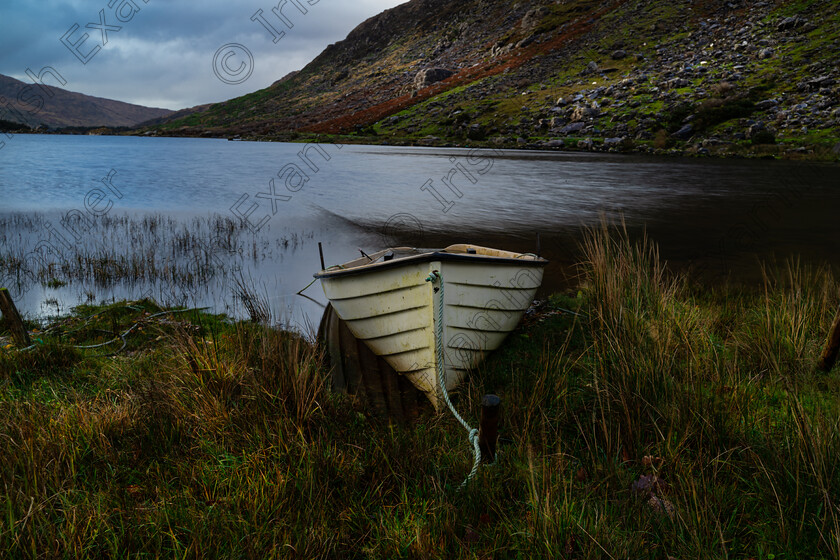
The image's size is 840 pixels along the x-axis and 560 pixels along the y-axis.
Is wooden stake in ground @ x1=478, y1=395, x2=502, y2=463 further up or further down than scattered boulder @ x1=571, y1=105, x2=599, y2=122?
further down

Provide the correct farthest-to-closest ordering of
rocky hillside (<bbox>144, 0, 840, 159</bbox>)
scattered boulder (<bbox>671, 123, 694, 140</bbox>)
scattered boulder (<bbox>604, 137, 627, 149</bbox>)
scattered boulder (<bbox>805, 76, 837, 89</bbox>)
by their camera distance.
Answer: scattered boulder (<bbox>604, 137, 627, 149</bbox>)
scattered boulder (<bbox>671, 123, 694, 140</bbox>)
rocky hillside (<bbox>144, 0, 840, 159</bbox>)
scattered boulder (<bbox>805, 76, 837, 89</bbox>)

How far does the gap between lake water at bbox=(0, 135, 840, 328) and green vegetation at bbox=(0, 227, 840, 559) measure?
2.39 metres

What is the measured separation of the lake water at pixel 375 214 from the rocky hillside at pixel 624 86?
5.90 m

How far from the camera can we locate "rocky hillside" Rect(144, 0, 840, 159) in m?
33.4

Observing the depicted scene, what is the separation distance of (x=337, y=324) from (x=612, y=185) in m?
19.8

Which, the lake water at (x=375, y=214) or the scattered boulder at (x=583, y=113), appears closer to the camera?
the lake water at (x=375, y=214)

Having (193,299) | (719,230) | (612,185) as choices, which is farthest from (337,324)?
(612,185)

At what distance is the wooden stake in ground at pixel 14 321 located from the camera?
5.53m

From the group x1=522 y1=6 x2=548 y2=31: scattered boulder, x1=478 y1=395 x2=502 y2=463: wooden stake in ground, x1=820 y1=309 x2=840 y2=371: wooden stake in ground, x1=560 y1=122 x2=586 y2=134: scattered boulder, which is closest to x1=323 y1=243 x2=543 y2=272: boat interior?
x1=820 y1=309 x2=840 y2=371: wooden stake in ground

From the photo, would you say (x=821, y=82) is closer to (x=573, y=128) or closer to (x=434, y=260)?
(x=573, y=128)

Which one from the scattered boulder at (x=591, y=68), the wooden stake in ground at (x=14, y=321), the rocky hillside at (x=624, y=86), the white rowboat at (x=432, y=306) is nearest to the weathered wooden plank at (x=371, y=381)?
the white rowboat at (x=432, y=306)

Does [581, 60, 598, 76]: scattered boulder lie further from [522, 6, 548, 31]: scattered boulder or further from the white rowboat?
the white rowboat

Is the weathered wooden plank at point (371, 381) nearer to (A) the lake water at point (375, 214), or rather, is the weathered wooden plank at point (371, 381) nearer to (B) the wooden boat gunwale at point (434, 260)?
(A) the lake water at point (375, 214)

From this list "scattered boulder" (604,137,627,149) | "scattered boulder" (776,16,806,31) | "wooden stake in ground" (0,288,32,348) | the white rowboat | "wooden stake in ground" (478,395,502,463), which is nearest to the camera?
"wooden stake in ground" (478,395,502,463)
